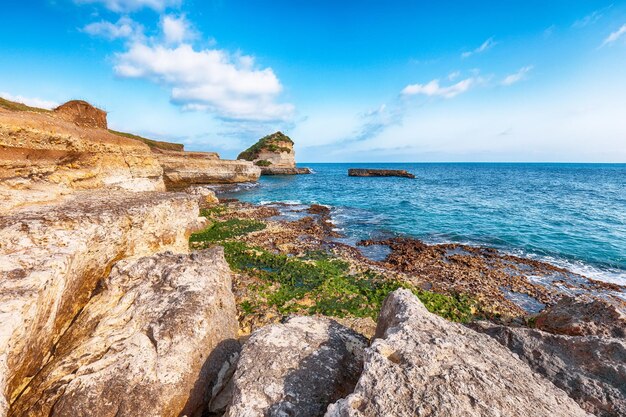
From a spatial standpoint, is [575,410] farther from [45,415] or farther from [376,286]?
[376,286]

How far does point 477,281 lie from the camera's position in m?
14.6

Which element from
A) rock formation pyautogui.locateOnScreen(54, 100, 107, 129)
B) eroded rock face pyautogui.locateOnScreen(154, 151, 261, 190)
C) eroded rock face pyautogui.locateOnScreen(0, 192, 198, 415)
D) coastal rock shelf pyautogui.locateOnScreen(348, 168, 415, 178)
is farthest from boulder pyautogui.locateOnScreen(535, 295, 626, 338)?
coastal rock shelf pyautogui.locateOnScreen(348, 168, 415, 178)

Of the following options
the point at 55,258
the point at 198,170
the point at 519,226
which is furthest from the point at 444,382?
the point at 198,170

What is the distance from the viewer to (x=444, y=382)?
3.34 m

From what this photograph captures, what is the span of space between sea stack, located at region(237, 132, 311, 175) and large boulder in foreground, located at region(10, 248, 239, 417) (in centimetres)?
8935

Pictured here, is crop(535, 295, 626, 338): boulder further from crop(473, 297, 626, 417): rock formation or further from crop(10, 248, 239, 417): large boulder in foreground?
crop(10, 248, 239, 417): large boulder in foreground

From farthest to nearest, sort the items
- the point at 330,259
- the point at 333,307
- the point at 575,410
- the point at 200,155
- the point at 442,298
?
the point at 200,155 → the point at 330,259 → the point at 442,298 → the point at 333,307 → the point at 575,410

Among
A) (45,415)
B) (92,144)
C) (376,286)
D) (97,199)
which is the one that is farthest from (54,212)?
(376,286)

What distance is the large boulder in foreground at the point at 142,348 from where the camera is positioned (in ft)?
14.1

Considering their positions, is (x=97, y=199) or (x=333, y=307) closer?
(x=97, y=199)

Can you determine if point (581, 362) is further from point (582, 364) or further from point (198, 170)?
point (198, 170)

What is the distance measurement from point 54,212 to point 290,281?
9.41m

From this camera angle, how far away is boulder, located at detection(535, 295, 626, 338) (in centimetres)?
803

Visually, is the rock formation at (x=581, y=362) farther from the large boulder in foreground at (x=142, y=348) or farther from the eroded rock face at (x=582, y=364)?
the large boulder in foreground at (x=142, y=348)
